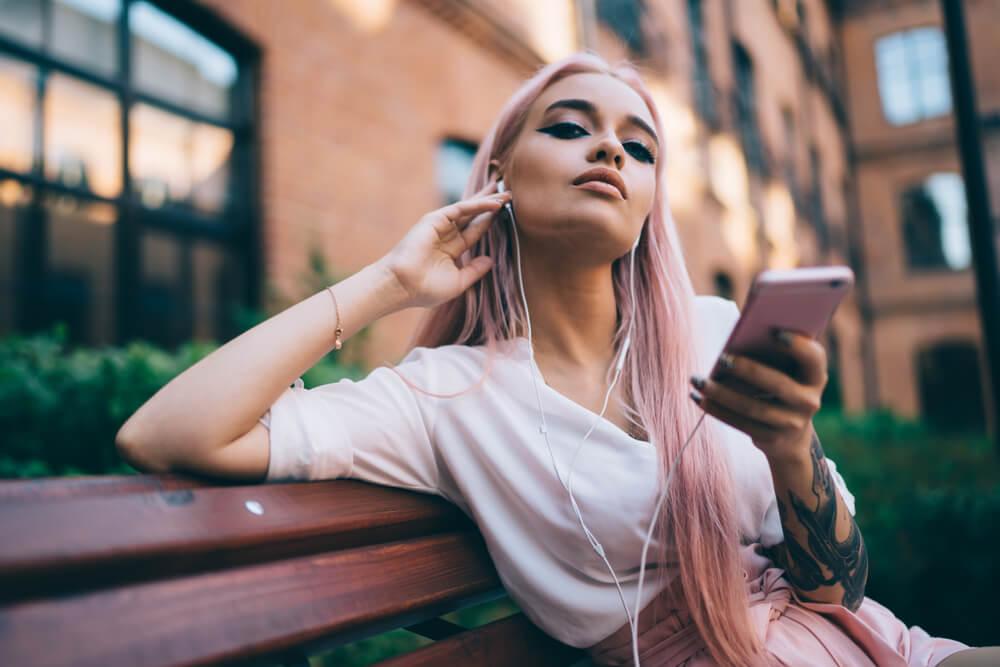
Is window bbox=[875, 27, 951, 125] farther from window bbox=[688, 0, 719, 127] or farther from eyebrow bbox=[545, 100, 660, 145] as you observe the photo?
eyebrow bbox=[545, 100, 660, 145]

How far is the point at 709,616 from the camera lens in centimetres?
134

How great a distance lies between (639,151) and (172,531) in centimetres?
137

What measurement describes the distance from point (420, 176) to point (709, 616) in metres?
5.45

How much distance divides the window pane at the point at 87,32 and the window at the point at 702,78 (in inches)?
393

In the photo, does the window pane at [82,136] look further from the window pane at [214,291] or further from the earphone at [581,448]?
the earphone at [581,448]

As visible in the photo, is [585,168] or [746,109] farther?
[746,109]

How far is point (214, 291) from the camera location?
16.8 ft

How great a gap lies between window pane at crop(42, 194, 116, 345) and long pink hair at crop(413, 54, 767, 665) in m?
3.44

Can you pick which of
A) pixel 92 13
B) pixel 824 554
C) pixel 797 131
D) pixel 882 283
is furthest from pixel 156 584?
pixel 882 283

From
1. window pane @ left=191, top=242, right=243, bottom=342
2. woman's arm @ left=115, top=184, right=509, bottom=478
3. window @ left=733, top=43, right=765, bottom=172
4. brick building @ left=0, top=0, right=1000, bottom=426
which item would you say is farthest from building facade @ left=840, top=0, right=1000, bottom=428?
woman's arm @ left=115, top=184, right=509, bottom=478

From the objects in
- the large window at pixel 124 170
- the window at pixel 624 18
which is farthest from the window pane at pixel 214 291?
the window at pixel 624 18

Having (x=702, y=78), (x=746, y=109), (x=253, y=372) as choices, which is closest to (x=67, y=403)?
(x=253, y=372)

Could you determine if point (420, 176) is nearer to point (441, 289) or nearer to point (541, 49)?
point (541, 49)

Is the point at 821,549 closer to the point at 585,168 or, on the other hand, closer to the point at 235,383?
the point at 585,168
